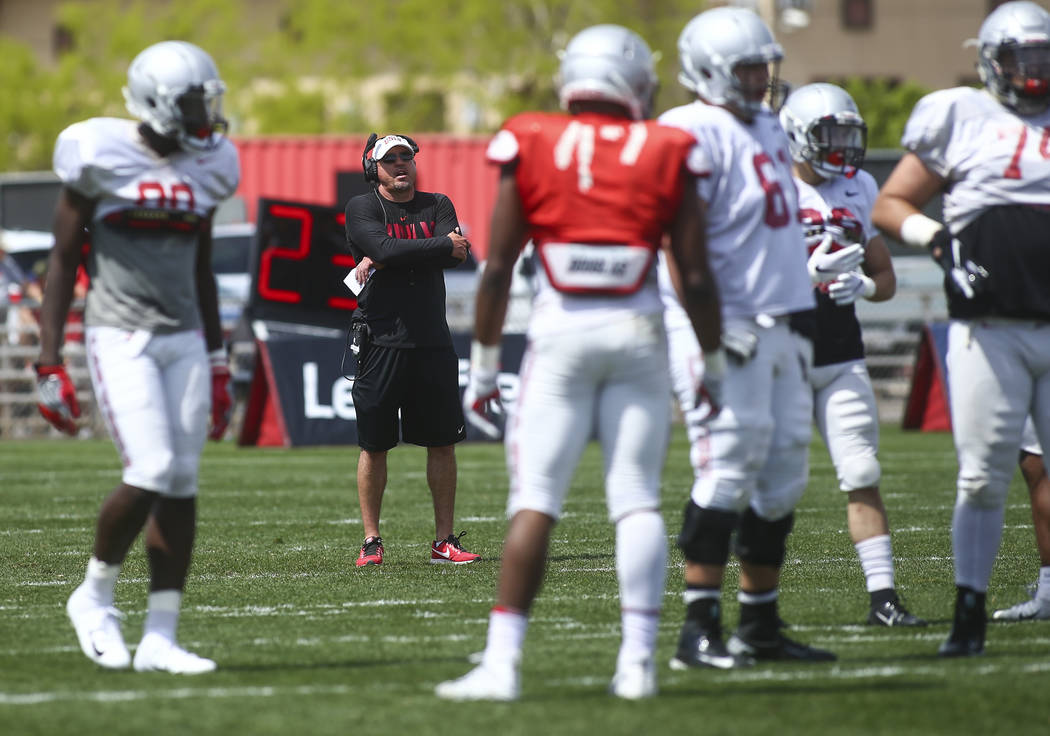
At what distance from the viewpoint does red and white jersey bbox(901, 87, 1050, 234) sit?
528cm

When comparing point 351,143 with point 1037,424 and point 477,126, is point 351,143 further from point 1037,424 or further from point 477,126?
point 1037,424

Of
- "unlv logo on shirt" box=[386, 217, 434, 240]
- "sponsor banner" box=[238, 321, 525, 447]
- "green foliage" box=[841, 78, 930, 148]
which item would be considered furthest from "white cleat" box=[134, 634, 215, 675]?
"green foliage" box=[841, 78, 930, 148]

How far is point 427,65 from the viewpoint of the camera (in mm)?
37500

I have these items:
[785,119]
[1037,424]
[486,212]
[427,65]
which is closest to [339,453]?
[785,119]

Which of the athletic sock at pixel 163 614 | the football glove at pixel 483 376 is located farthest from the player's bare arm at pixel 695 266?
the athletic sock at pixel 163 614

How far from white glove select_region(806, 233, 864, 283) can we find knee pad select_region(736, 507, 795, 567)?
112 cm

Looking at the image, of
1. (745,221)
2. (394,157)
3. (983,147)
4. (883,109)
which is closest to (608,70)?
(745,221)

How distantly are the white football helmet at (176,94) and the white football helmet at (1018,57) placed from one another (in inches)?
92.8

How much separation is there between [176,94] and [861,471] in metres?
2.78

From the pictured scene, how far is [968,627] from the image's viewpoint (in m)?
5.41

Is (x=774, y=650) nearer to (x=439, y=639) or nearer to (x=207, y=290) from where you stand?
(x=439, y=639)

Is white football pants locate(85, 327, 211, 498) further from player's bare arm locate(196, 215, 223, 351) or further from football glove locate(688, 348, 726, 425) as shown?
football glove locate(688, 348, 726, 425)

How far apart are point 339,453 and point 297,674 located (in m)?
9.44

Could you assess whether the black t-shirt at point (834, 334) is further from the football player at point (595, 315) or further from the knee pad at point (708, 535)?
the football player at point (595, 315)
